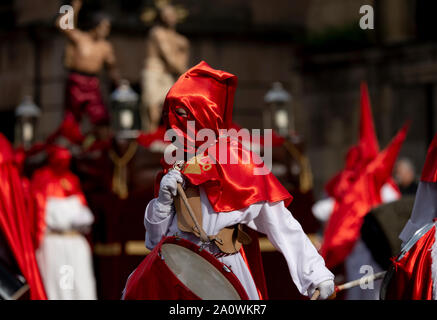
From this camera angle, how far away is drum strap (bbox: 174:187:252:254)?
4008 mm

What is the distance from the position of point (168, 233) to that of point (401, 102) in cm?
1026

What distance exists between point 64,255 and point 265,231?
5324mm

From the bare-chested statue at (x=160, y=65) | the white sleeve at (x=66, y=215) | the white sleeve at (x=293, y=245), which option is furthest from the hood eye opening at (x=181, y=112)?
the bare-chested statue at (x=160, y=65)

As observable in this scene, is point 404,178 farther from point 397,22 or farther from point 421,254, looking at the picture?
point 421,254

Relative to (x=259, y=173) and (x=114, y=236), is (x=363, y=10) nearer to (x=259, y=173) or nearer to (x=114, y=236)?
(x=114, y=236)

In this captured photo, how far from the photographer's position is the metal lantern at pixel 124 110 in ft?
33.1

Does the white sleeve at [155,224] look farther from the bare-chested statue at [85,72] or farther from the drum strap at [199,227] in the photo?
the bare-chested statue at [85,72]

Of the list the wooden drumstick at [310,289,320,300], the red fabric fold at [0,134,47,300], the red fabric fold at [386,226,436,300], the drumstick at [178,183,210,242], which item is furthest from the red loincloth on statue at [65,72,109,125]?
the wooden drumstick at [310,289,320,300]

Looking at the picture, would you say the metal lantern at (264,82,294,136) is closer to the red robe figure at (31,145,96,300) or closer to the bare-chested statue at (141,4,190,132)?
the bare-chested statue at (141,4,190,132)

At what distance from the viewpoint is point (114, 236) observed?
938 cm

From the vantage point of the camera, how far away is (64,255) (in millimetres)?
9062

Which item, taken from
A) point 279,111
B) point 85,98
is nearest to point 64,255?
point 85,98

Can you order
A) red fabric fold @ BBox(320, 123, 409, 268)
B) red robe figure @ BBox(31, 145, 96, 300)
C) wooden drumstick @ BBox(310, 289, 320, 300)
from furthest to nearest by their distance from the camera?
1. red robe figure @ BBox(31, 145, 96, 300)
2. red fabric fold @ BBox(320, 123, 409, 268)
3. wooden drumstick @ BBox(310, 289, 320, 300)
